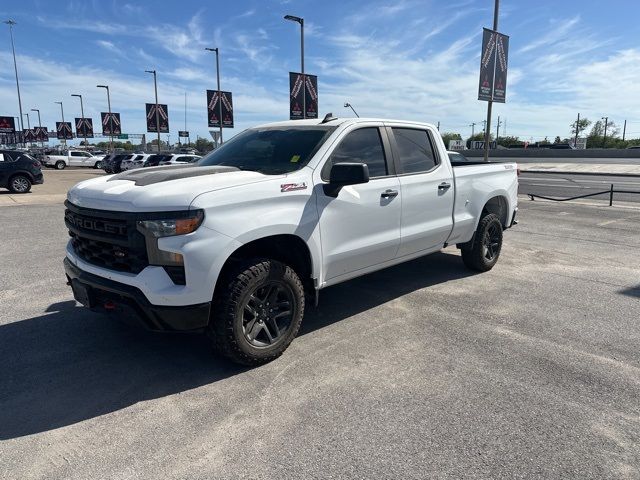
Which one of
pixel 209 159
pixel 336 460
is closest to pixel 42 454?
pixel 336 460

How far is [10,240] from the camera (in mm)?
8633

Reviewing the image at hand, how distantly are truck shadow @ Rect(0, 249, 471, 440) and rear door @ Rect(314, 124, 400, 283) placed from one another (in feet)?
2.43

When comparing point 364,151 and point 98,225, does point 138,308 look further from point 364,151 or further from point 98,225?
point 364,151

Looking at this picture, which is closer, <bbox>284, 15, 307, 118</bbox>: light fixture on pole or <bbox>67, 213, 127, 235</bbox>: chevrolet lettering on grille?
<bbox>67, 213, 127, 235</bbox>: chevrolet lettering on grille

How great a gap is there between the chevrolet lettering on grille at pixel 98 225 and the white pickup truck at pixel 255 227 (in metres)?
0.01

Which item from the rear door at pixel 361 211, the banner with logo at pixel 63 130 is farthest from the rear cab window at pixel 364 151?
the banner with logo at pixel 63 130

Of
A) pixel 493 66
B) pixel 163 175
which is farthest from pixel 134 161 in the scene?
pixel 163 175

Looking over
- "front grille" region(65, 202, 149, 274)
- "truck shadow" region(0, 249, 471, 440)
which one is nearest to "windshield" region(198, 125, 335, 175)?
"front grille" region(65, 202, 149, 274)

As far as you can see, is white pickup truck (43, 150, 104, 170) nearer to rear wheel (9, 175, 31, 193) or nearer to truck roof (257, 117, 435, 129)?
rear wheel (9, 175, 31, 193)

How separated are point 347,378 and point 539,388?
1.37 metres

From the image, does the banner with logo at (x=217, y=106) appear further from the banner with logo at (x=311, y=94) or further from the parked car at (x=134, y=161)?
the banner with logo at (x=311, y=94)

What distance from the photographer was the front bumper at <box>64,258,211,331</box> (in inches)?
129

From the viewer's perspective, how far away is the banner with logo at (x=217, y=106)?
32.4 meters

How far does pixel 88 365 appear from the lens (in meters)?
3.84
